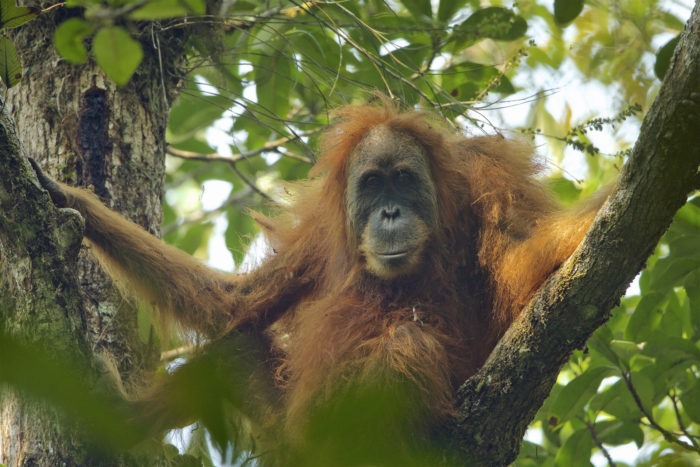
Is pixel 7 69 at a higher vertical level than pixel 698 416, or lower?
higher

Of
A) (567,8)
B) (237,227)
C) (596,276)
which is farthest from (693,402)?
(237,227)

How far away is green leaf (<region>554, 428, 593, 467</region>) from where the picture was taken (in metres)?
4.43

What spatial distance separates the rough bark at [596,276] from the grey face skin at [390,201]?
0.92 metres

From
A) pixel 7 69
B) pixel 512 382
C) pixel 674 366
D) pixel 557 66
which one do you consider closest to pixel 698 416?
pixel 674 366

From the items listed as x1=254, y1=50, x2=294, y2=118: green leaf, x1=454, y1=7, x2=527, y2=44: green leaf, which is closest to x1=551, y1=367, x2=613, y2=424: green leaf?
x1=454, y1=7, x2=527, y2=44: green leaf

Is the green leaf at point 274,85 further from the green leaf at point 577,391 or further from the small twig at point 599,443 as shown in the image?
the small twig at point 599,443

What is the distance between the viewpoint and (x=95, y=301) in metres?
4.00

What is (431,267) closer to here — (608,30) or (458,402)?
(458,402)

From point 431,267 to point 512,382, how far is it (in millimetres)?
1129

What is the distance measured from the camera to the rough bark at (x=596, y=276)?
270cm

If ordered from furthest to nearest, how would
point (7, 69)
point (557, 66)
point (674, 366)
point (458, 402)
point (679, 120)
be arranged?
point (557, 66) → point (674, 366) → point (458, 402) → point (7, 69) → point (679, 120)

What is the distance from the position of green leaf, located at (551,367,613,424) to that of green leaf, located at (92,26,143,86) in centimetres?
334

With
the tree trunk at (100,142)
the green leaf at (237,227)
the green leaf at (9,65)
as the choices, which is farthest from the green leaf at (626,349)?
the green leaf at (9,65)

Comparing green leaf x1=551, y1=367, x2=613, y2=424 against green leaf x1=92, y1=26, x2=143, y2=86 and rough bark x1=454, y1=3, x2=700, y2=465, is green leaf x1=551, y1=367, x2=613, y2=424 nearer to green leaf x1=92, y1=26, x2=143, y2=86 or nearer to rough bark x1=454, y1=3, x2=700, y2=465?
rough bark x1=454, y1=3, x2=700, y2=465
